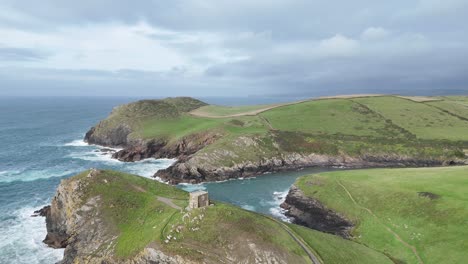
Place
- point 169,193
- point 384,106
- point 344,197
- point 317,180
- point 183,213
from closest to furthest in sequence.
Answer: point 183,213
point 169,193
point 344,197
point 317,180
point 384,106

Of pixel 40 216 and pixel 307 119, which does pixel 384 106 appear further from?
pixel 40 216

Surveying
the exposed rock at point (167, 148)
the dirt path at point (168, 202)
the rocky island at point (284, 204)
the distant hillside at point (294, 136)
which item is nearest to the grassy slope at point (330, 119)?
the distant hillside at point (294, 136)

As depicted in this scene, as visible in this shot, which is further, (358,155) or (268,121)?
(268,121)

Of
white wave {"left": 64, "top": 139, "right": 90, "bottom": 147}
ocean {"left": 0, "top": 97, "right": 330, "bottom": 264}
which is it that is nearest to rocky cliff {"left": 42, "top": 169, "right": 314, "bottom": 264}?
ocean {"left": 0, "top": 97, "right": 330, "bottom": 264}

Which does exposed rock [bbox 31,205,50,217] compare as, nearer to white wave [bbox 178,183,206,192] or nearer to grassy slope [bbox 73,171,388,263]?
grassy slope [bbox 73,171,388,263]

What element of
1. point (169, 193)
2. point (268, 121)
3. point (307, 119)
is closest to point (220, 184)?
point (169, 193)

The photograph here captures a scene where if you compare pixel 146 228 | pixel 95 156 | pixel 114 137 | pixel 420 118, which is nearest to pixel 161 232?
pixel 146 228

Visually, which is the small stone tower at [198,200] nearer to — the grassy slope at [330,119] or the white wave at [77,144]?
the grassy slope at [330,119]
